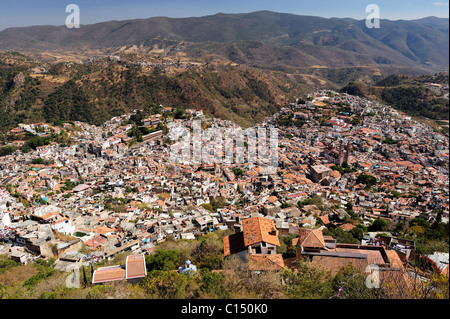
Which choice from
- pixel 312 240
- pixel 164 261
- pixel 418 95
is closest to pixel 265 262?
pixel 312 240

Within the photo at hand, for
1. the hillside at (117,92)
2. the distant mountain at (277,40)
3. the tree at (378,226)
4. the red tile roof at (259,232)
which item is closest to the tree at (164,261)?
the red tile roof at (259,232)

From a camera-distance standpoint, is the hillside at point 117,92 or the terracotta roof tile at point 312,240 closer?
the terracotta roof tile at point 312,240

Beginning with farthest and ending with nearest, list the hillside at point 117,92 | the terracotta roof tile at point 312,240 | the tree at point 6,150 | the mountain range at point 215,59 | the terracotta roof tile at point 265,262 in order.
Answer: the mountain range at point 215,59, the hillside at point 117,92, the tree at point 6,150, the terracotta roof tile at point 312,240, the terracotta roof tile at point 265,262

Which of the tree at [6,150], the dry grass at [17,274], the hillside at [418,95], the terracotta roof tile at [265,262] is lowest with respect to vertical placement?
the dry grass at [17,274]

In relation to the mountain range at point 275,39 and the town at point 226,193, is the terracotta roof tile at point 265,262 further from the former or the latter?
the mountain range at point 275,39

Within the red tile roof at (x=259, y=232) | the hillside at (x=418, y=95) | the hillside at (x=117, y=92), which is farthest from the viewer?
the hillside at (x=418, y=95)

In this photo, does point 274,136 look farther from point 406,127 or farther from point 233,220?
point 233,220

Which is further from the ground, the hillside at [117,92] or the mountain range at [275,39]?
the mountain range at [275,39]
